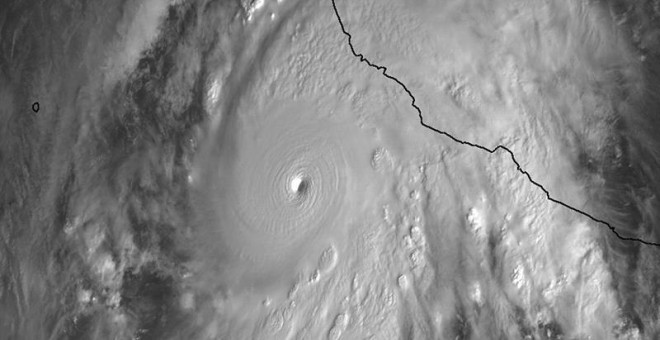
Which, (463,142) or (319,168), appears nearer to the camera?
(463,142)

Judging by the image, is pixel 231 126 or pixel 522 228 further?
pixel 231 126

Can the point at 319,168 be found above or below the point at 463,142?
below

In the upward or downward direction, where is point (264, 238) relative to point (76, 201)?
downward

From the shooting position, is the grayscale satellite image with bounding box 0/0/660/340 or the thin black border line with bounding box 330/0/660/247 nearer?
the thin black border line with bounding box 330/0/660/247

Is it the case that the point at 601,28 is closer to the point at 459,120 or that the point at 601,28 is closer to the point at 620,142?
the point at 620,142

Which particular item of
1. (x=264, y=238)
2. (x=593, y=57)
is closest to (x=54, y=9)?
(x=264, y=238)

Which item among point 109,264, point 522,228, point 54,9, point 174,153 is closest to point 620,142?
point 522,228

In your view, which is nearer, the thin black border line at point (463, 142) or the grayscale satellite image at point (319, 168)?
the thin black border line at point (463, 142)

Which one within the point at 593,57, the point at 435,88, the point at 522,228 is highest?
the point at 593,57

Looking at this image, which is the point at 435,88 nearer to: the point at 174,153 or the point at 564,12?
the point at 564,12
